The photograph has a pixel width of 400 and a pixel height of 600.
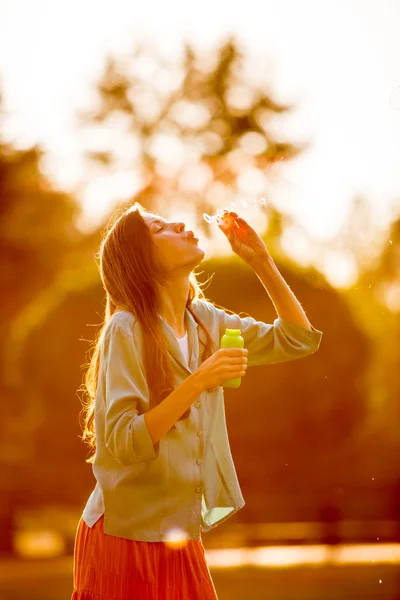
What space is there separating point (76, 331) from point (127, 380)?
5697 mm

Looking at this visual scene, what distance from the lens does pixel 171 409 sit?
253 centimetres

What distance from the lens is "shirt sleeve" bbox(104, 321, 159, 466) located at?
253 cm

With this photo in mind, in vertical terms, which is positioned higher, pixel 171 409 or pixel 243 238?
pixel 243 238

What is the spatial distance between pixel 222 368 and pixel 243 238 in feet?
1.80

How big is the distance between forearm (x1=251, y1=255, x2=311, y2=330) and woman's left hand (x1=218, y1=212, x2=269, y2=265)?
21 mm

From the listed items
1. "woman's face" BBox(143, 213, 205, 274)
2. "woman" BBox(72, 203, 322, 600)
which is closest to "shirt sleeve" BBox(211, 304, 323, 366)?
"woman" BBox(72, 203, 322, 600)

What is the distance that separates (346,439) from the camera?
8719 millimetres

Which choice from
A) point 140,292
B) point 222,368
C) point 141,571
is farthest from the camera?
Result: point 140,292

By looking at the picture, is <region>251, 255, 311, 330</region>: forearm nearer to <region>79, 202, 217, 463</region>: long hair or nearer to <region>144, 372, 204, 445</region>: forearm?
<region>79, 202, 217, 463</region>: long hair

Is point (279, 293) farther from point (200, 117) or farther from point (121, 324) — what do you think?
point (200, 117)

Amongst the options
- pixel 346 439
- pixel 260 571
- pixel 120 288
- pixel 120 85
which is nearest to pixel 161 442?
pixel 120 288

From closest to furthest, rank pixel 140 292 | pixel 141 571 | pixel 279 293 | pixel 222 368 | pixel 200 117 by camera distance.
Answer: pixel 222 368 → pixel 141 571 → pixel 140 292 → pixel 279 293 → pixel 200 117

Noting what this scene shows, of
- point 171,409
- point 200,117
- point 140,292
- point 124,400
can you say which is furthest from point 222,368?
point 200,117

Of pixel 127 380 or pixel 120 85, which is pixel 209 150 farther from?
pixel 127 380
